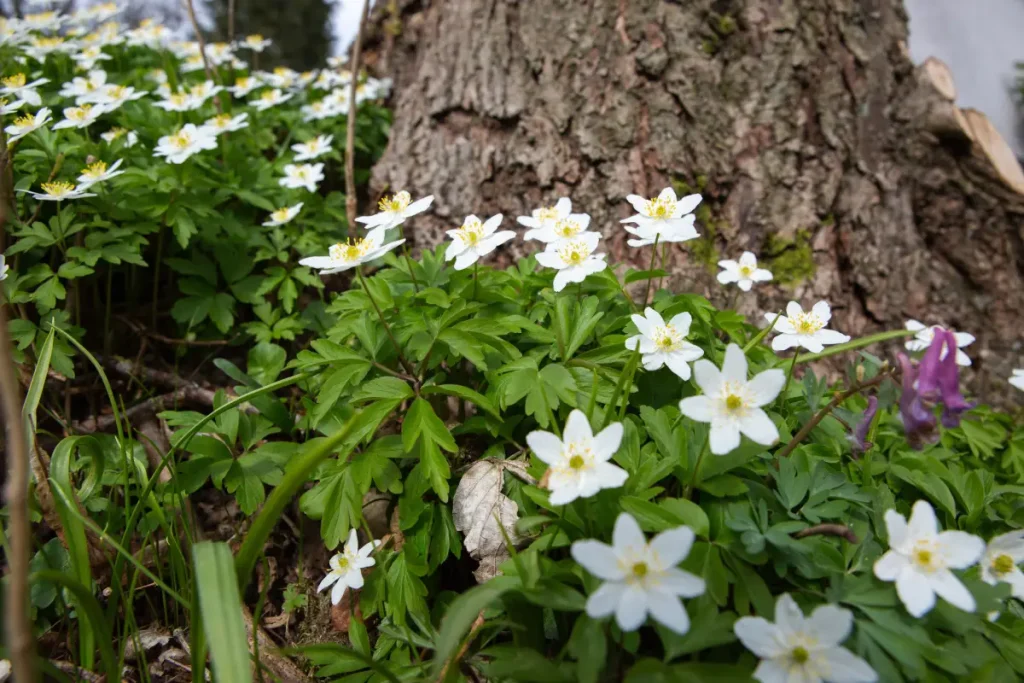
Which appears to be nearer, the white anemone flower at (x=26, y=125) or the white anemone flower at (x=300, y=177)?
the white anemone flower at (x=26, y=125)

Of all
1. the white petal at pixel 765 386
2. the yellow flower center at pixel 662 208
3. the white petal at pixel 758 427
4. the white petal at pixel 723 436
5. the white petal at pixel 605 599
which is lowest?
the white petal at pixel 605 599

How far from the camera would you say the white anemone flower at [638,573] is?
105 centimetres

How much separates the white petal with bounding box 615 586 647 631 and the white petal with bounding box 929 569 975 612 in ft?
1.83

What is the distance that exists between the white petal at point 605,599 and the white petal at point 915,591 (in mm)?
525

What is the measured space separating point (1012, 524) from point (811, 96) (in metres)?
2.16

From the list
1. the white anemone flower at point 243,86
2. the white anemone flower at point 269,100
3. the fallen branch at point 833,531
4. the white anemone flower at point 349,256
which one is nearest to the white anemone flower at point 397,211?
the white anemone flower at point 349,256

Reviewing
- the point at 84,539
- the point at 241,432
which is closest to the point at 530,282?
the point at 241,432

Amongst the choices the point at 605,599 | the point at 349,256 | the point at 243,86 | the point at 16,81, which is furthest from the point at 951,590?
the point at 243,86

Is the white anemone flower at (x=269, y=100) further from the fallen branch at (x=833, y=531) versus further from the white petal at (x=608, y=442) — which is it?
the fallen branch at (x=833, y=531)

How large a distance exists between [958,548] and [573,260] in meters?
1.09

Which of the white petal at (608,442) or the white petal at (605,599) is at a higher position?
the white petal at (608,442)

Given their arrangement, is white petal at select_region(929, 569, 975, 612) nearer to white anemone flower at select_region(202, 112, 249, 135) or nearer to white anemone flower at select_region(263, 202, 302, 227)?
white anemone flower at select_region(263, 202, 302, 227)

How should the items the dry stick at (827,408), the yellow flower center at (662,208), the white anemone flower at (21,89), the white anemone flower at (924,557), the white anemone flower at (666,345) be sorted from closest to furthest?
the white anemone flower at (924,557)
the dry stick at (827,408)
the white anemone flower at (666,345)
the yellow flower center at (662,208)
the white anemone flower at (21,89)

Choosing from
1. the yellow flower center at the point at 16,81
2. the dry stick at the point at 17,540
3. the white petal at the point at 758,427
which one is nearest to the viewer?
the dry stick at the point at 17,540
